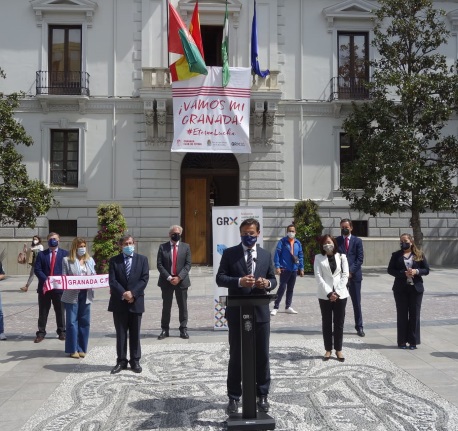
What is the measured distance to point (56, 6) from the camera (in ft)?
73.7

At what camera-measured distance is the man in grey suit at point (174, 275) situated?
33.0 ft

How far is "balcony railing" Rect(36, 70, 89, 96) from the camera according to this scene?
73.5 feet

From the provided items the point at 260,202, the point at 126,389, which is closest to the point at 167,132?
the point at 260,202

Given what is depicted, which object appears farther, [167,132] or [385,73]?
[167,132]

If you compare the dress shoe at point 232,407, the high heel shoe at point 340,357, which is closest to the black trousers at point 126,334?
the dress shoe at point 232,407

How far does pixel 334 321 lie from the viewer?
8.30 metres

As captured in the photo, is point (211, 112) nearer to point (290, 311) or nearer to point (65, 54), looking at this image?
point (65, 54)

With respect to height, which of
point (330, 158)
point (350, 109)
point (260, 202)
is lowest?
point (260, 202)

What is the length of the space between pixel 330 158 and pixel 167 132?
6670 millimetres

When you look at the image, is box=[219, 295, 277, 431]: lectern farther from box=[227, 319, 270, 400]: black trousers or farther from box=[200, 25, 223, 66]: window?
box=[200, 25, 223, 66]: window

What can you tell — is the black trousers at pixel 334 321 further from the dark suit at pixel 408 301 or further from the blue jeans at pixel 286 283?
the blue jeans at pixel 286 283

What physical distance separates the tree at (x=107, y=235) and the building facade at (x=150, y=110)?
Answer: 7.16ft

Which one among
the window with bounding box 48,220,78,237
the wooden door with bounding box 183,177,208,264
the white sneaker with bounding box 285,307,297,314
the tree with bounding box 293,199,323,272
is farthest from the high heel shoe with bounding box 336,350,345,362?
the window with bounding box 48,220,78,237

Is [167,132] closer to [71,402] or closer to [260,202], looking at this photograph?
[260,202]
